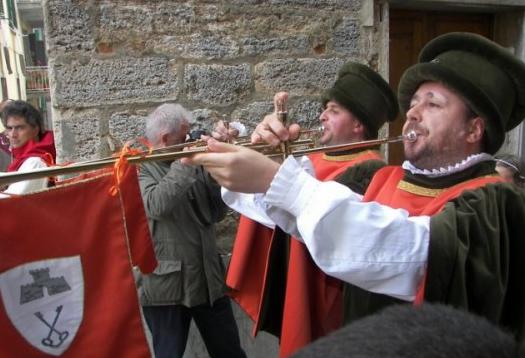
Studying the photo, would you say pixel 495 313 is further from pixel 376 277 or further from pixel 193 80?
pixel 193 80

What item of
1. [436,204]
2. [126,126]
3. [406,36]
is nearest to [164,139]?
[126,126]

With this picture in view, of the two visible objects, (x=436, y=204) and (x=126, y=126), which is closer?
(x=436, y=204)

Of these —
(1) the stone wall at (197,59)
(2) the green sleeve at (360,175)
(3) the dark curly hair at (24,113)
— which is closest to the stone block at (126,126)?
(1) the stone wall at (197,59)

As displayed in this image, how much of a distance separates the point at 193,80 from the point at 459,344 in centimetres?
294

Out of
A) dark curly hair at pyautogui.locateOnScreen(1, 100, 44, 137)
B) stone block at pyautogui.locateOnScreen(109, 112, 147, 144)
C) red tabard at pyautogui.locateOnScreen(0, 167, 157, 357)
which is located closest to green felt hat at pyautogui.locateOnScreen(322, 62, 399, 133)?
stone block at pyautogui.locateOnScreen(109, 112, 147, 144)

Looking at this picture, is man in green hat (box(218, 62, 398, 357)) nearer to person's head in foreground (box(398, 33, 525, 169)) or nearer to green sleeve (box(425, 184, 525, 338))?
person's head in foreground (box(398, 33, 525, 169))

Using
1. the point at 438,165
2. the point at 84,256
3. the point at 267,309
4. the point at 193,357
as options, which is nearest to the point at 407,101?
the point at 438,165

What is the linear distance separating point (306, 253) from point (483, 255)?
2.13ft

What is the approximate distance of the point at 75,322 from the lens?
5.15 feet

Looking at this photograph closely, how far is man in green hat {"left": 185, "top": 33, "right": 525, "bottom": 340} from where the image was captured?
1.46 meters

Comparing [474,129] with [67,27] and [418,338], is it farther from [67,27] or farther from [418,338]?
[67,27]

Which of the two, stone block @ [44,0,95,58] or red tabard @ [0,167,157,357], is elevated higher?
stone block @ [44,0,95,58]

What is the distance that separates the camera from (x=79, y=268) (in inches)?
62.1

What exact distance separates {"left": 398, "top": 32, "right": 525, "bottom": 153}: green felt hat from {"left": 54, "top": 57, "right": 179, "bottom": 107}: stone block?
1.83 metres
